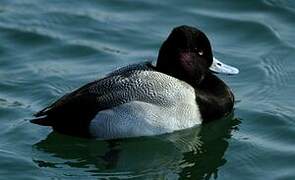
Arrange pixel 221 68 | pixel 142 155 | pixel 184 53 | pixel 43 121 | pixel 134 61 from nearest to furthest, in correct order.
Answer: pixel 142 155 → pixel 43 121 → pixel 184 53 → pixel 221 68 → pixel 134 61

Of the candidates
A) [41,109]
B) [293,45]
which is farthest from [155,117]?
[293,45]

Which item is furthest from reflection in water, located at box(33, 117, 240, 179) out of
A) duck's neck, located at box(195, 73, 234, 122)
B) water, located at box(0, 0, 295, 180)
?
duck's neck, located at box(195, 73, 234, 122)

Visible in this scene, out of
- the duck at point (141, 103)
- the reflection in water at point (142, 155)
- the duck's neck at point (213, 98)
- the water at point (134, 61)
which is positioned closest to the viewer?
the reflection in water at point (142, 155)

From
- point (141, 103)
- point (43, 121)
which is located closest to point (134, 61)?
point (141, 103)

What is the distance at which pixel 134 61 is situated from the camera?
11.3 metres

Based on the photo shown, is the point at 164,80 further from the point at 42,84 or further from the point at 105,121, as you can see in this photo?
the point at 42,84

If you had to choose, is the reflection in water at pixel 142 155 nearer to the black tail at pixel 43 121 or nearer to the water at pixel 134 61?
the water at pixel 134 61

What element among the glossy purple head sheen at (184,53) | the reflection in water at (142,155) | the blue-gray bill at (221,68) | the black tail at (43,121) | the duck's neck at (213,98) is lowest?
the reflection in water at (142,155)

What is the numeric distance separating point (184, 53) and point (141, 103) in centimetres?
78

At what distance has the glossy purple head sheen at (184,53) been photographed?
388 inches

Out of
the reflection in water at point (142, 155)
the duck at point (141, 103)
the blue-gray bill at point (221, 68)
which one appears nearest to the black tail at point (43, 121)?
the duck at point (141, 103)

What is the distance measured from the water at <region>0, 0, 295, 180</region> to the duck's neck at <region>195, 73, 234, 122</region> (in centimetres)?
12

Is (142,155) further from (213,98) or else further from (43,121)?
(213,98)

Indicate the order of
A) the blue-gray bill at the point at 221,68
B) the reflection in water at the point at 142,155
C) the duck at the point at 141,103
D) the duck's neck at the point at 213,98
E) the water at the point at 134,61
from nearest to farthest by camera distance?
the reflection in water at the point at 142,155 → the water at the point at 134,61 → the duck at the point at 141,103 → the duck's neck at the point at 213,98 → the blue-gray bill at the point at 221,68
